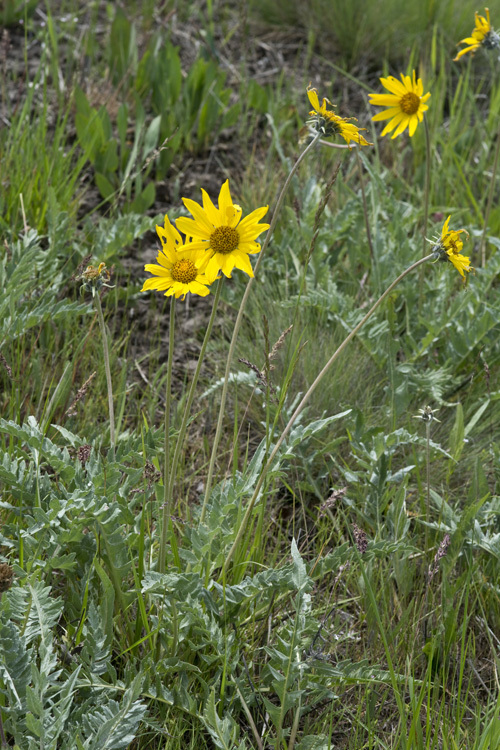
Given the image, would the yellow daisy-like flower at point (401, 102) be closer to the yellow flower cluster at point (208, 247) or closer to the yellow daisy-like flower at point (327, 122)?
the yellow daisy-like flower at point (327, 122)

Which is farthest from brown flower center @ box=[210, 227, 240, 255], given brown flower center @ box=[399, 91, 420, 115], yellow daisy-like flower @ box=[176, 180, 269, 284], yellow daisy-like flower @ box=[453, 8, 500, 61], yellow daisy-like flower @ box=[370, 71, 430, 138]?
yellow daisy-like flower @ box=[453, 8, 500, 61]

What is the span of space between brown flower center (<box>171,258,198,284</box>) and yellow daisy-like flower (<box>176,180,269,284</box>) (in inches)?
1.1

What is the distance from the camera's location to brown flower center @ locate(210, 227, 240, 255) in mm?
1305

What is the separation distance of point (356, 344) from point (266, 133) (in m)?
1.55

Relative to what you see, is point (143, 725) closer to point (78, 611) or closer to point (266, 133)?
point (78, 611)

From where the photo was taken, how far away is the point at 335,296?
230cm

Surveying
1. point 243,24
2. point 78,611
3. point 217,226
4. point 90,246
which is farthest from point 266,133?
point 78,611

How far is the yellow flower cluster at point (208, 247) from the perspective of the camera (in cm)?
128

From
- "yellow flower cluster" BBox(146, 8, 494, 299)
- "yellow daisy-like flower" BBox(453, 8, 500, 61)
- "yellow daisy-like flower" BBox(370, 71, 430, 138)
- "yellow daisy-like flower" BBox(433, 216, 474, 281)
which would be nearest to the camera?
"yellow flower cluster" BBox(146, 8, 494, 299)

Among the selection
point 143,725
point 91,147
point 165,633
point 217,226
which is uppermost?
point 217,226

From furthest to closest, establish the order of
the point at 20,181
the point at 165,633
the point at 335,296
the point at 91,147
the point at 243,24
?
the point at 243,24, the point at 91,147, the point at 20,181, the point at 335,296, the point at 165,633

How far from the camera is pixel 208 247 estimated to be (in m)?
1.32

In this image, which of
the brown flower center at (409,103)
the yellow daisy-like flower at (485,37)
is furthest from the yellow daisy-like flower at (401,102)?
the yellow daisy-like flower at (485,37)

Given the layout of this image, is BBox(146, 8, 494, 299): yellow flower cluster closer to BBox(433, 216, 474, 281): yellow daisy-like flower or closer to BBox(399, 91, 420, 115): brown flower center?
BBox(433, 216, 474, 281): yellow daisy-like flower
